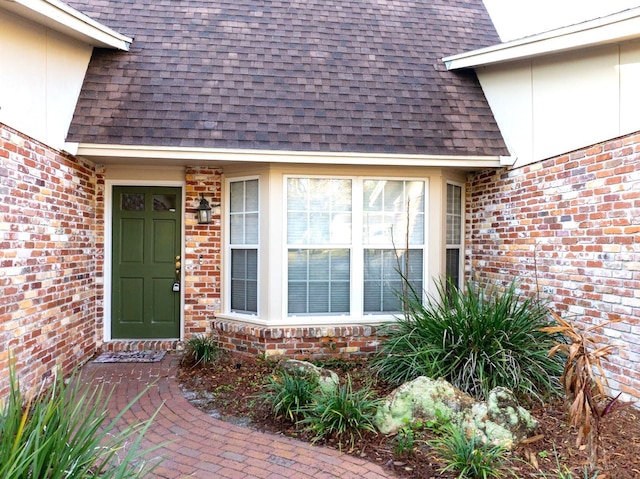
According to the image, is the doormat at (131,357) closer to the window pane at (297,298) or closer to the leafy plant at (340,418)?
the window pane at (297,298)

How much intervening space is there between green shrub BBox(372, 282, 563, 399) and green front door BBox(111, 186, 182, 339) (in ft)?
10.1

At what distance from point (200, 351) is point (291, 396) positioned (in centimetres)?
195

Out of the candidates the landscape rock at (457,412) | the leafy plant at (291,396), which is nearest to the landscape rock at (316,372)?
the leafy plant at (291,396)

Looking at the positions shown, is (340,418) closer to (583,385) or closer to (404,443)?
(404,443)

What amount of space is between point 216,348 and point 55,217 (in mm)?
2390

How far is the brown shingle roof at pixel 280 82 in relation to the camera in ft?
17.4

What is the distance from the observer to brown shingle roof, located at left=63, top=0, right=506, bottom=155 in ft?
17.4

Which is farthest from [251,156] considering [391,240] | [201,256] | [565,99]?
[565,99]

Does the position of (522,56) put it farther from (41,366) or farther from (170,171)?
(41,366)

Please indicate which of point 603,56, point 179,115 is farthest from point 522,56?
point 179,115

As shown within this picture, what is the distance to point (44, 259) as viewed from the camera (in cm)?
455

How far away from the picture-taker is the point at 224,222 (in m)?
6.00

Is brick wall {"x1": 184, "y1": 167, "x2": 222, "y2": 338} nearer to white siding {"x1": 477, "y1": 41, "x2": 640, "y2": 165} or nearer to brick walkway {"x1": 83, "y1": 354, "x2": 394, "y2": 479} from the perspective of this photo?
brick walkway {"x1": 83, "y1": 354, "x2": 394, "y2": 479}

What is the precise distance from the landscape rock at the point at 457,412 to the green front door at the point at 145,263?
3574mm
